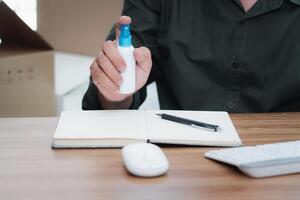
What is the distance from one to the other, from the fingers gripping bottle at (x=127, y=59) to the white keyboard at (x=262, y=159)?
195 mm

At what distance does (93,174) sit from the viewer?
2.24 feet

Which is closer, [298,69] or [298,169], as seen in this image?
[298,169]

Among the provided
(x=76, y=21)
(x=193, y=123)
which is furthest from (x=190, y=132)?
(x=76, y=21)

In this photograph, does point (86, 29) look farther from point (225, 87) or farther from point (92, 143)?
point (92, 143)

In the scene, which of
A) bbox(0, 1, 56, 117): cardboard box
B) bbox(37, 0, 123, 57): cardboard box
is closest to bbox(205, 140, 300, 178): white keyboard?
bbox(0, 1, 56, 117): cardboard box

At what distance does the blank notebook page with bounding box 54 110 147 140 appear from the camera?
2.58 feet

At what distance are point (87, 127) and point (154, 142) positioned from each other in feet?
0.38

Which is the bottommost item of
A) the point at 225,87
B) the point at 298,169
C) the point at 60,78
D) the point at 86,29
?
the point at 60,78

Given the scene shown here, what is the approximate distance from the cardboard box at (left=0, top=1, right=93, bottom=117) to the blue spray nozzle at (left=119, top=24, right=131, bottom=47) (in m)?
0.54

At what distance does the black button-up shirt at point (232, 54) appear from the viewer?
111 cm

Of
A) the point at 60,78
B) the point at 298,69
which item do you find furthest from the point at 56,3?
the point at 298,69

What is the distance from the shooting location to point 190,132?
32.2 inches

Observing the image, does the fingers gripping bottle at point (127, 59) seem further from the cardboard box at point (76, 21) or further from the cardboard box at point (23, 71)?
the cardboard box at point (76, 21)

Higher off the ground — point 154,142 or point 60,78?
point 154,142
